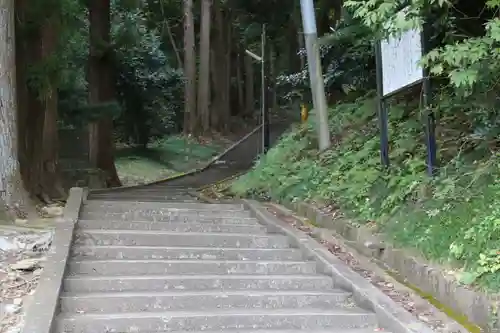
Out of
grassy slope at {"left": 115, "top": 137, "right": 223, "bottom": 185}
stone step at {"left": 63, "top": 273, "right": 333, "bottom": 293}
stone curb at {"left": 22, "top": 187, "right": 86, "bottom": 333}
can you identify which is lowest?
stone step at {"left": 63, "top": 273, "right": 333, "bottom": 293}

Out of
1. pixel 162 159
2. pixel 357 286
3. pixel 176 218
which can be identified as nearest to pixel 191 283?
pixel 357 286

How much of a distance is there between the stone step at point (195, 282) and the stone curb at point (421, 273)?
719mm

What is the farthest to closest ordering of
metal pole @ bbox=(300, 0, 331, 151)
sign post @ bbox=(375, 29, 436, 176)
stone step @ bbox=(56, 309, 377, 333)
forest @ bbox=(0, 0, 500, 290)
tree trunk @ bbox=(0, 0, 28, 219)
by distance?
metal pole @ bbox=(300, 0, 331, 151)
tree trunk @ bbox=(0, 0, 28, 219)
sign post @ bbox=(375, 29, 436, 176)
forest @ bbox=(0, 0, 500, 290)
stone step @ bbox=(56, 309, 377, 333)

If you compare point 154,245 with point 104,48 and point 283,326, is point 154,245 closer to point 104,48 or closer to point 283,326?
point 283,326

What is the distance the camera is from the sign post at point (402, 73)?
22.2 ft

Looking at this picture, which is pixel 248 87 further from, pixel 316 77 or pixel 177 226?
pixel 177 226

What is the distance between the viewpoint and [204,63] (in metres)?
31.1

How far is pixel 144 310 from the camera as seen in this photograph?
5469mm

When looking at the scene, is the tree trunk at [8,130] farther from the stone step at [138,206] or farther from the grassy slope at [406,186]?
the grassy slope at [406,186]

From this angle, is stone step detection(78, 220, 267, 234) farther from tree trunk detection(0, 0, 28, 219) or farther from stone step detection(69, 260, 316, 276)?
stone step detection(69, 260, 316, 276)

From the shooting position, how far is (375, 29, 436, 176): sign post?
6754mm

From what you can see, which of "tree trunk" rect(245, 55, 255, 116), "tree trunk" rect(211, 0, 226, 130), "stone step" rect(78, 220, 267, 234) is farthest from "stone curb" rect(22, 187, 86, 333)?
"tree trunk" rect(245, 55, 255, 116)

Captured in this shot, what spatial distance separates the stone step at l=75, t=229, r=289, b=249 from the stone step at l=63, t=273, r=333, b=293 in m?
0.94

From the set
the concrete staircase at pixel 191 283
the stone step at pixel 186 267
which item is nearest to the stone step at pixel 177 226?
the concrete staircase at pixel 191 283
